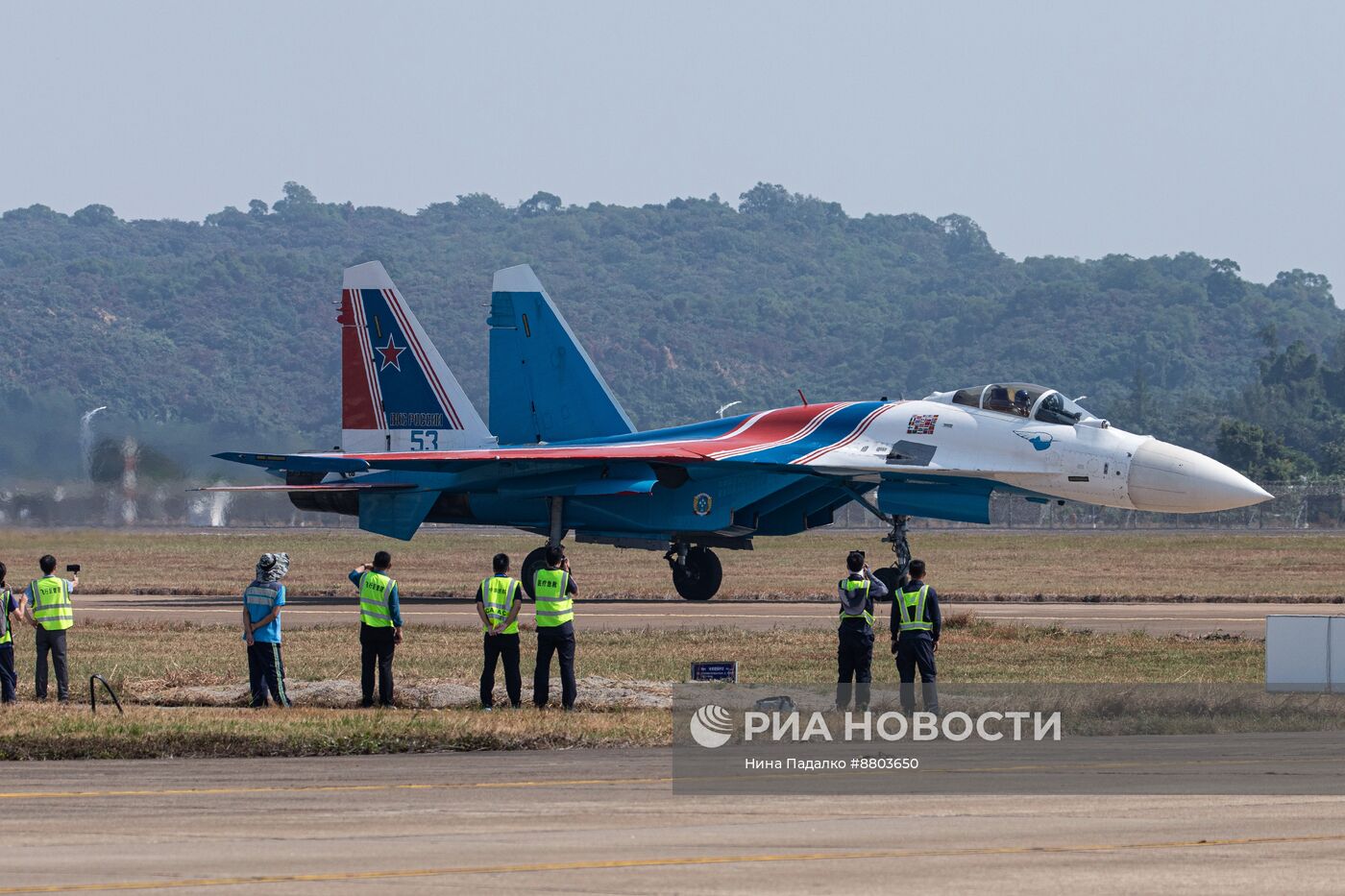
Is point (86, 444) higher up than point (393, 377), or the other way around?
point (393, 377)

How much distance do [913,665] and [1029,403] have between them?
13.4 metres

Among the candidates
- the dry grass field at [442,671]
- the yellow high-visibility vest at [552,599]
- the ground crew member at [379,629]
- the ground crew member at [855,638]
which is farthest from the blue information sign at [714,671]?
the ground crew member at [379,629]

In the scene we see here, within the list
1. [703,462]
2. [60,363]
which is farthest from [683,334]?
[703,462]

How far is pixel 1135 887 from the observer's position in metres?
8.85

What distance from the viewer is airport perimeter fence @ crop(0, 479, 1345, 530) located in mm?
48344

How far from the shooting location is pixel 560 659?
647 inches

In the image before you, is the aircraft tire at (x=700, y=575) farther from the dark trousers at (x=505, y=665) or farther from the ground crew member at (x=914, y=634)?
the ground crew member at (x=914, y=634)

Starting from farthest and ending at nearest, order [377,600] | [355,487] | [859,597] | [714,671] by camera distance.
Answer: [355,487] → [377,600] → [714,671] → [859,597]

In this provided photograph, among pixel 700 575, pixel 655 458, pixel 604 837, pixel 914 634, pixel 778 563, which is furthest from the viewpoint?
pixel 778 563

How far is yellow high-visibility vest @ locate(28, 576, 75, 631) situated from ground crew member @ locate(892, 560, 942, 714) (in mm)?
7461

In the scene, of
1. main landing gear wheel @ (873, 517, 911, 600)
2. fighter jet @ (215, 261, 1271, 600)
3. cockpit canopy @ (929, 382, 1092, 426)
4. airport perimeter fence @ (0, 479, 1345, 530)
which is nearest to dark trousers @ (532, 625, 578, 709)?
main landing gear wheel @ (873, 517, 911, 600)

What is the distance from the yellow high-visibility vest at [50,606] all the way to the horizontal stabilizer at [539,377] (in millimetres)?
15845

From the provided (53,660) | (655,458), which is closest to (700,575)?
(655,458)

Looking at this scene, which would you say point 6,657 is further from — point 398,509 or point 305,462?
point 398,509
